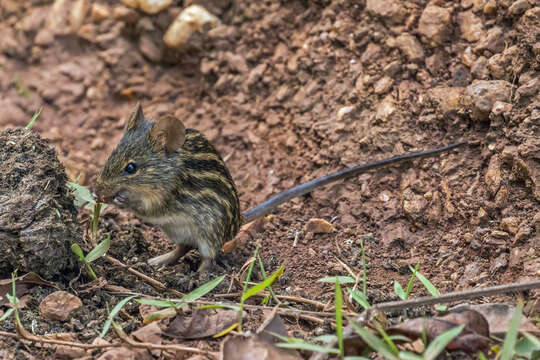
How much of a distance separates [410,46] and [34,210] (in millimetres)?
3133

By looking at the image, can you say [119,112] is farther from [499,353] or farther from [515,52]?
[499,353]

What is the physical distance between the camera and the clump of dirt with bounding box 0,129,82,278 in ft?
12.0

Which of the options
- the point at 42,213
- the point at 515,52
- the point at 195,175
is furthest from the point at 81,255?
the point at 515,52

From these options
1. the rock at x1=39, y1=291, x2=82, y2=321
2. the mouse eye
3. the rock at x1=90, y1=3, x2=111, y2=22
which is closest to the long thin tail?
the mouse eye

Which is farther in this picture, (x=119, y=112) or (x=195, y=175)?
(x=119, y=112)

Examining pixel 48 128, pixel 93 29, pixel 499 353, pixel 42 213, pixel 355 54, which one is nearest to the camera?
pixel 499 353

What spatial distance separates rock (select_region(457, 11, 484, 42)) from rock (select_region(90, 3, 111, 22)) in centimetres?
410

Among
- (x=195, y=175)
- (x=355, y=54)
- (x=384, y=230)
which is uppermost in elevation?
(x=355, y=54)

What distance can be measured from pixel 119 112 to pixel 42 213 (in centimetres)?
335

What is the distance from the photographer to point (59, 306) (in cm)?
359

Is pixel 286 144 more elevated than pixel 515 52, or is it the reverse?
pixel 515 52

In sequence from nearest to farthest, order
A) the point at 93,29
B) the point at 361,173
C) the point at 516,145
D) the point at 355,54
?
the point at 516,145 → the point at 361,173 → the point at 355,54 → the point at 93,29

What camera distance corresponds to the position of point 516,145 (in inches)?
164

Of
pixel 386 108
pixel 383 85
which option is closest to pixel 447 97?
pixel 386 108
